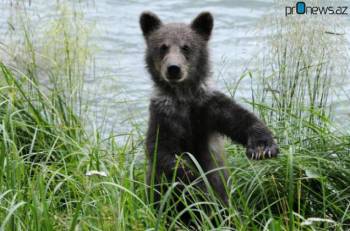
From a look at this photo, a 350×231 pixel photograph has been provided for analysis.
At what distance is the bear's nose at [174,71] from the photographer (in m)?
5.31

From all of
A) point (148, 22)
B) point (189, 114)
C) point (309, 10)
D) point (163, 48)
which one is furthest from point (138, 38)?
point (189, 114)

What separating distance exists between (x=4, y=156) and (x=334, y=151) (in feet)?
6.36

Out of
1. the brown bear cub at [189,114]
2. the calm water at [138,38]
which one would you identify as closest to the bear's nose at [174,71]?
the brown bear cub at [189,114]

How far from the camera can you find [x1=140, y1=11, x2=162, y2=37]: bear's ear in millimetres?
5637

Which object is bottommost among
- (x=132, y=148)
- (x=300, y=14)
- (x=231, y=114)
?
(x=132, y=148)

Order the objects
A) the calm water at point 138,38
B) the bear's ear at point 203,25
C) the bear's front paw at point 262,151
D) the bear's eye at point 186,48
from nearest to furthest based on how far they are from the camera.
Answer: the bear's front paw at point 262,151 < the bear's eye at point 186,48 < the bear's ear at point 203,25 < the calm water at point 138,38

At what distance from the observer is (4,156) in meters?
4.59

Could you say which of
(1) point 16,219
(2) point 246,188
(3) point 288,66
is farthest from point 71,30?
(1) point 16,219

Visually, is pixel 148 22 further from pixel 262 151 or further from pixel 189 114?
pixel 262 151

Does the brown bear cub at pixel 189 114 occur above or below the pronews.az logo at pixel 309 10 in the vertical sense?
below

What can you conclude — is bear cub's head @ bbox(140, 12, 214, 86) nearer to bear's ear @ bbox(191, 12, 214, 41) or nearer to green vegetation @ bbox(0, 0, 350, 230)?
bear's ear @ bbox(191, 12, 214, 41)

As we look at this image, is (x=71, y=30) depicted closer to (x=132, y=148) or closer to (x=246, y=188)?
(x=132, y=148)

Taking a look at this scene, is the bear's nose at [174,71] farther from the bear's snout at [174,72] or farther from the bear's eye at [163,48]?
the bear's eye at [163,48]

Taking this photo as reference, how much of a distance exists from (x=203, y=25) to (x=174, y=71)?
0.47 meters
